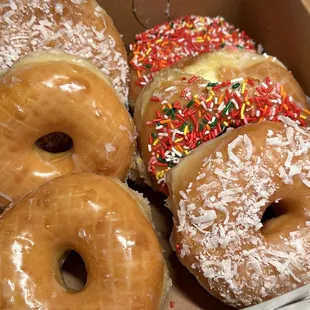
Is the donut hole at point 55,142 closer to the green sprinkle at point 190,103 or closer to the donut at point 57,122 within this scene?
the donut at point 57,122

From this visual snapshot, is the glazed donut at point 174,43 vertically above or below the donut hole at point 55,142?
above

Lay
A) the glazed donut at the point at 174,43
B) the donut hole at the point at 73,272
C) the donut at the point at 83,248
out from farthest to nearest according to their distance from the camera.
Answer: the glazed donut at the point at 174,43 → the donut hole at the point at 73,272 → the donut at the point at 83,248

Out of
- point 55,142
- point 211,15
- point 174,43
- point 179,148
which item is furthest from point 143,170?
point 211,15

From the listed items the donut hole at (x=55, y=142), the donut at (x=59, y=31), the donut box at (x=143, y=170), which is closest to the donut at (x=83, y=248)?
the donut box at (x=143, y=170)

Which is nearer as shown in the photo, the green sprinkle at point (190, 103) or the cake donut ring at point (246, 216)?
the cake donut ring at point (246, 216)

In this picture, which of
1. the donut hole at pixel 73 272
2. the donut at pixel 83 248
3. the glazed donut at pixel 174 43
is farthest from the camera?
the glazed donut at pixel 174 43

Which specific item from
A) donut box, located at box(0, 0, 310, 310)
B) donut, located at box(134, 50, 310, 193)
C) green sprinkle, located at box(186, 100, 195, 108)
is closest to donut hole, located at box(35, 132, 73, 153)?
donut box, located at box(0, 0, 310, 310)

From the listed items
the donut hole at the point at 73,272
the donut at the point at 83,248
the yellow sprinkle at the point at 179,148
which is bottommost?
the donut hole at the point at 73,272
